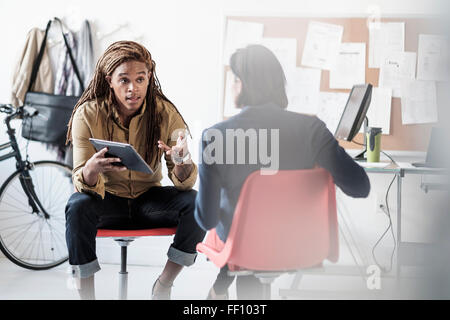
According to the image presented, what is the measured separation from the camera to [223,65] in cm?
215

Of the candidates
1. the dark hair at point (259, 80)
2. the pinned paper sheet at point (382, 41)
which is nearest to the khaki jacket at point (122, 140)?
the dark hair at point (259, 80)

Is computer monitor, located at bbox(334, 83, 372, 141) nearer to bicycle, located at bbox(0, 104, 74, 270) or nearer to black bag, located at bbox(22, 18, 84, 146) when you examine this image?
black bag, located at bbox(22, 18, 84, 146)

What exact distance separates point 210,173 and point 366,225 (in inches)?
38.4

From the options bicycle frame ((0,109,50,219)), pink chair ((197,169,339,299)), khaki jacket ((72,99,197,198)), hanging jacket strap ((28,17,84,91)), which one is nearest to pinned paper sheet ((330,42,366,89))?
khaki jacket ((72,99,197,198))

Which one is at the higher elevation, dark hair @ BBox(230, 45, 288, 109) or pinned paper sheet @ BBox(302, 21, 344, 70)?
pinned paper sheet @ BBox(302, 21, 344, 70)

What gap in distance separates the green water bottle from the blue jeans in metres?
0.72

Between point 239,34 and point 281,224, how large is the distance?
1.13m

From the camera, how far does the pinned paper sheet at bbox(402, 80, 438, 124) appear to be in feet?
5.83

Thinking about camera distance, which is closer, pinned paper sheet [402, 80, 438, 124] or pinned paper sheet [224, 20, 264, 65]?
pinned paper sheet [402, 80, 438, 124]

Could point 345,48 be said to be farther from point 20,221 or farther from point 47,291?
point 20,221

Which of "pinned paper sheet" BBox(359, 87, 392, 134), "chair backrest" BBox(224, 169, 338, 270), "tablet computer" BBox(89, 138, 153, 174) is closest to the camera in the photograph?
"chair backrest" BBox(224, 169, 338, 270)

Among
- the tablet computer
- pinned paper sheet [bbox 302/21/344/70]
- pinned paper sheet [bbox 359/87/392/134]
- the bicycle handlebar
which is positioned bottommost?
→ the tablet computer

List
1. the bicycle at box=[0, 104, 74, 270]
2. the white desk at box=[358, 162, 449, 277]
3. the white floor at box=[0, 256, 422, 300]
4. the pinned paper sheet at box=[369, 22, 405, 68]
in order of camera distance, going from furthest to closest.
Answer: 1. the bicycle at box=[0, 104, 74, 270]
2. the pinned paper sheet at box=[369, 22, 405, 68]
3. the white desk at box=[358, 162, 449, 277]
4. the white floor at box=[0, 256, 422, 300]
